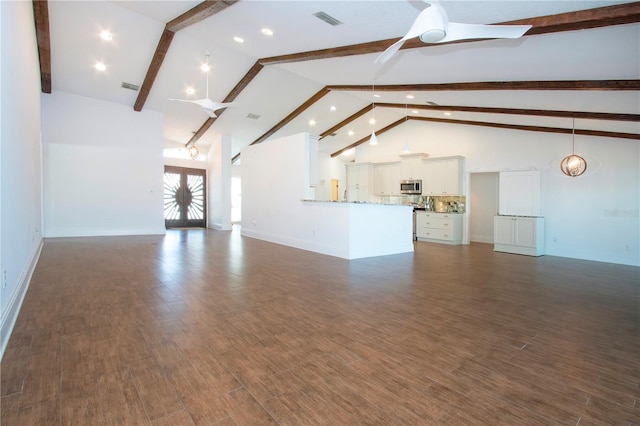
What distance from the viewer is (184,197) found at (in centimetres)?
1253

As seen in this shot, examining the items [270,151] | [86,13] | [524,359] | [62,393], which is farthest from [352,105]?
[62,393]

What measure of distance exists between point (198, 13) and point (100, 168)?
599cm

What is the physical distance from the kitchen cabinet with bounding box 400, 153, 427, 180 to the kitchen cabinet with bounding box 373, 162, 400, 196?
1.06ft

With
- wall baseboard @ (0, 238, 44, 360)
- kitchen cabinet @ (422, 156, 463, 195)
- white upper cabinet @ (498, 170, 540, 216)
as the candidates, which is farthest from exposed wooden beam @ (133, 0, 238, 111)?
white upper cabinet @ (498, 170, 540, 216)

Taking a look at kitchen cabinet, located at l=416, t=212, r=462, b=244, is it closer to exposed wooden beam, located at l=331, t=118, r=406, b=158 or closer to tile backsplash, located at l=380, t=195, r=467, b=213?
tile backsplash, located at l=380, t=195, r=467, b=213

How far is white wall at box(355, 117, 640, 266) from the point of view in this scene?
6.38 meters

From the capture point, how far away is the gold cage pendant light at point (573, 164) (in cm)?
687

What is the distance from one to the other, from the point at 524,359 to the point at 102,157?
10.5m

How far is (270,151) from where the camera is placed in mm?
8328

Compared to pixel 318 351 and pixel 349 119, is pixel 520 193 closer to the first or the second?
pixel 349 119

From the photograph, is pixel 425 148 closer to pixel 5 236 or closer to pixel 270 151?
pixel 270 151

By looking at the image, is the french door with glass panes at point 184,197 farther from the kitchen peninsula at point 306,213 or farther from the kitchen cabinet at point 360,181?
the kitchen cabinet at point 360,181

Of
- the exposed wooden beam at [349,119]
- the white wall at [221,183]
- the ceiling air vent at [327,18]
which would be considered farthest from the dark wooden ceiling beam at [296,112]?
the ceiling air vent at [327,18]

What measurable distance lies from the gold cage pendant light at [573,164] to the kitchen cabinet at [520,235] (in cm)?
121
